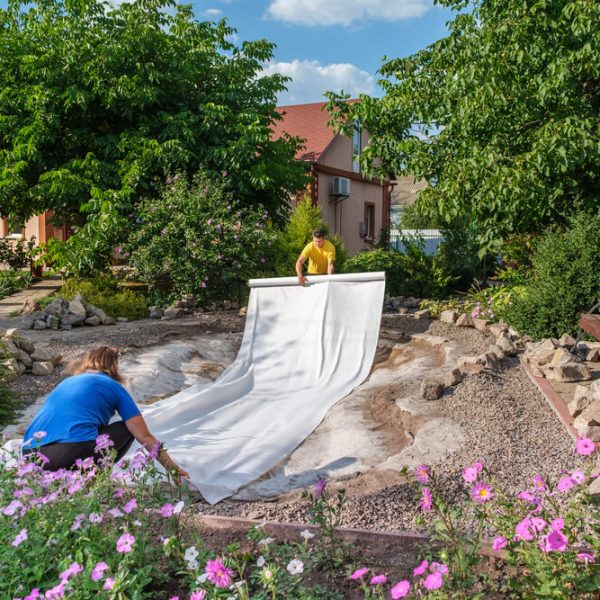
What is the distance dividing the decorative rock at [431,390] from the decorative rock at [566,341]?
1.78 meters

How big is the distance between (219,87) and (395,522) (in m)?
11.8

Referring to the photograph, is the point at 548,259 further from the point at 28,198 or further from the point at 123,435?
the point at 28,198

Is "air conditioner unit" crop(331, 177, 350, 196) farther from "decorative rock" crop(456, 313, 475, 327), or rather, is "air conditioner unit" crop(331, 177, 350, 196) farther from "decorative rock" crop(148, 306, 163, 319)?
"decorative rock" crop(456, 313, 475, 327)

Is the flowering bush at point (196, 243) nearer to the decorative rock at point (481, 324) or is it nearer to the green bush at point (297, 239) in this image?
→ the green bush at point (297, 239)

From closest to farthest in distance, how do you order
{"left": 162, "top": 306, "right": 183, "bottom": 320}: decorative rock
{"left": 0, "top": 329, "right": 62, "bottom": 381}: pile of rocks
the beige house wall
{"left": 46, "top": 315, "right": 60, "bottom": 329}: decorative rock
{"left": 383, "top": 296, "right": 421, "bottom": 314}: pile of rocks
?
1. {"left": 0, "top": 329, "right": 62, "bottom": 381}: pile of rocks
2. {"left": 46, "top": 315, "right": 60, "bottom": 329}: decorative rock
3. {"left": 162, "top": 306, "right": 183, "bottom": 320}: decorative rock
4. {"left": 383, "top": 296, "right": 421, "bottom": 314}: pile of rocks
5. the beige house wall

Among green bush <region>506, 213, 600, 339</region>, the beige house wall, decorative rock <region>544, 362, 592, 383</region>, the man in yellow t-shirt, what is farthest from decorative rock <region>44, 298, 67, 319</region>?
the beige house wall

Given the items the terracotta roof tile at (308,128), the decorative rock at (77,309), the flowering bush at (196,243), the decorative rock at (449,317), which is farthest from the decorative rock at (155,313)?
the terracotta roof tile at (308,128)

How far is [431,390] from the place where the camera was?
20.4 feet

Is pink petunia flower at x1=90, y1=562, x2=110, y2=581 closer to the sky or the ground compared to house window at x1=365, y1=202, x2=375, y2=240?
closer to the ground

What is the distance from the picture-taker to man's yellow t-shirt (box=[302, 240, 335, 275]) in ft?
32.8

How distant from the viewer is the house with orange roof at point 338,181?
67.8 ft

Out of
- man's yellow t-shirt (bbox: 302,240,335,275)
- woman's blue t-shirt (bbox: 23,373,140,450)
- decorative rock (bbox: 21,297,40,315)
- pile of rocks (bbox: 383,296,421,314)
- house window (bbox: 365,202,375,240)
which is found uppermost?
house window (bbox: 365,202,375,240)

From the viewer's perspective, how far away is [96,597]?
6.87 ft

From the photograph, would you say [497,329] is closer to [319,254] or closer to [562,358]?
[562,358]
